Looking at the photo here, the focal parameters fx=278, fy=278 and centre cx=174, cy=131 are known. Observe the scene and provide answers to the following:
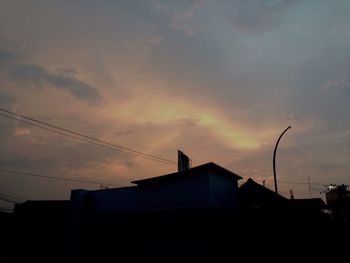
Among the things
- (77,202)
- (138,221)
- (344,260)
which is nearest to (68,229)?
(77,202)

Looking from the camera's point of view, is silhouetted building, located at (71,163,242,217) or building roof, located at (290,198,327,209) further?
building roof, located at (290,198,327,209)

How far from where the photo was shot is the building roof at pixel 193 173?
90.6 ft

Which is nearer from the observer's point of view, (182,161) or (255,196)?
(255,196)

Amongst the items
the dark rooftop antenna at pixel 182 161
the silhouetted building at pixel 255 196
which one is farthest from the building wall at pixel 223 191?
the dark rooftop antenna at pixel 182 161

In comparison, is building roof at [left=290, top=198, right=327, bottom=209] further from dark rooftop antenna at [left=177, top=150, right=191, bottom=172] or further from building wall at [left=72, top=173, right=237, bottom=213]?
dark rooftop antenna at [left=177, top=150, right=191, bottom=172]

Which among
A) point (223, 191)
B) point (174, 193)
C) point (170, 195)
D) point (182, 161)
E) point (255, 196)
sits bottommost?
point (170, 195)

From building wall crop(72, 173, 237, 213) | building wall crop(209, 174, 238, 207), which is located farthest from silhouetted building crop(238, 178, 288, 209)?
building wall crop(72, 173, 237, 213)

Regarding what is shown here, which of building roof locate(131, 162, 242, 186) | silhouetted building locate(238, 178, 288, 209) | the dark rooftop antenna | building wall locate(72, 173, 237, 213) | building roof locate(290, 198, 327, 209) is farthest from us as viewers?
building roof locate(290, 198, 327, 209)

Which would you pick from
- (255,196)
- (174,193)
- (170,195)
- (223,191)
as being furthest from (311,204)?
(170,195)

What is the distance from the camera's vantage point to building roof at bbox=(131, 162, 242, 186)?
90.6 feet

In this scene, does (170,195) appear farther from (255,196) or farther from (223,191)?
(255,196)

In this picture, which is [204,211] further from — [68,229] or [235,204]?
[68,229]

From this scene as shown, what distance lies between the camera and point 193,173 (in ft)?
92.6

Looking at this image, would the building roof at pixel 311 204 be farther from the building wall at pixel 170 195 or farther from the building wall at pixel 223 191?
the building wall at pixel 170 195
